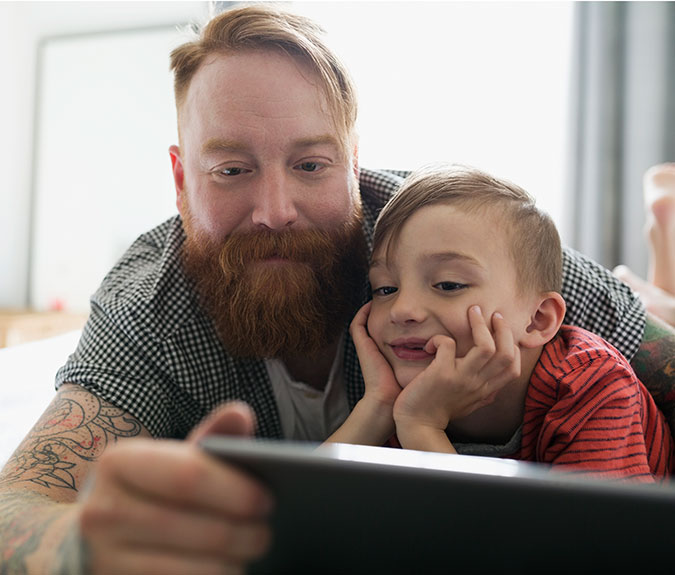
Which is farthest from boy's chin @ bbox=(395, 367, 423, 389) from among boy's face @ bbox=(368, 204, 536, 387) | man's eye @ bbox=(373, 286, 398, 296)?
man's eye @ bbox=(373, 286, 398, 296)

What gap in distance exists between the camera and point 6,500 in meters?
0.84

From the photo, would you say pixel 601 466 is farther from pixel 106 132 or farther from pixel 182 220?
pixel 106 132

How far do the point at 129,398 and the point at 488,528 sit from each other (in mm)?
922

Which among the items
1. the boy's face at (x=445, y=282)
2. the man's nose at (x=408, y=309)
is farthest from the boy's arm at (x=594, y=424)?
the man's nose at (x=408, y=309)

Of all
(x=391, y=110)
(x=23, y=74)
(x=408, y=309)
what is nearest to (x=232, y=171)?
(x=408, y=309)

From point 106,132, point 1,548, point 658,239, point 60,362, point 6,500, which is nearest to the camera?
point 1,548

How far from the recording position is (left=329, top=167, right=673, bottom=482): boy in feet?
3.21

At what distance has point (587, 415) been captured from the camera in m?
0.95

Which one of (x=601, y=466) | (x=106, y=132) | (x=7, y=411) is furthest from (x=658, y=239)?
(x=106, y=132)

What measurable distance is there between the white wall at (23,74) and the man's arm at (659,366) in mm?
3513

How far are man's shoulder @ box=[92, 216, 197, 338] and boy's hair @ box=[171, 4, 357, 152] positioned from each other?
0.34 meters

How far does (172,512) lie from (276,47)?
1.02 meters

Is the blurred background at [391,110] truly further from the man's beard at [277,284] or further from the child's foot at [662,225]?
the man's beard at [277,284]

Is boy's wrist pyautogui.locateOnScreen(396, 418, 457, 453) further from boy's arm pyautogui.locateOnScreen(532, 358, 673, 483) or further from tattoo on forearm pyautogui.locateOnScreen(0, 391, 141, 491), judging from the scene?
tattoo on forearm pyautogui.locateOnScreen(0, 391, 141, 491)
